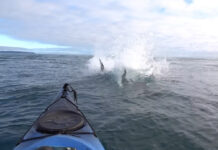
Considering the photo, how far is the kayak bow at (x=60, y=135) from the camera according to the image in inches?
163

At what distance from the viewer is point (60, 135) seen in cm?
424

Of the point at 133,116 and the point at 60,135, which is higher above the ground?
the point at 60,135

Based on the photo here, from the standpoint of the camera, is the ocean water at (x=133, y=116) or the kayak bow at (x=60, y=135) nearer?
the kayak bow at (x=60, y=135)

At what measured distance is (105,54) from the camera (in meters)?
46.1

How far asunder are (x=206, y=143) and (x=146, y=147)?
2.78m

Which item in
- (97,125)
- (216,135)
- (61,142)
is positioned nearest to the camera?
(61,142)

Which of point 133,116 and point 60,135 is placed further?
point 133,116

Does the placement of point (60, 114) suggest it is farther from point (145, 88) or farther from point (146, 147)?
point (145, 88)

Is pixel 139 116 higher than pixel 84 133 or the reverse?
the reverse

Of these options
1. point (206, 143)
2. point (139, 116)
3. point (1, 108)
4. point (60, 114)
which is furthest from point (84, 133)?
point (1, 108)

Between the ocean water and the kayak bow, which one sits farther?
the ocean water

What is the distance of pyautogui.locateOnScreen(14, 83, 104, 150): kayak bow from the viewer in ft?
13.6

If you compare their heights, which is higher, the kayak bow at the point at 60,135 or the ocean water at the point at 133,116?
the kayak bow at the point at 60,135

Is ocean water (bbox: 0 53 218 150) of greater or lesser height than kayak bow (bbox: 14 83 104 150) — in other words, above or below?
below
